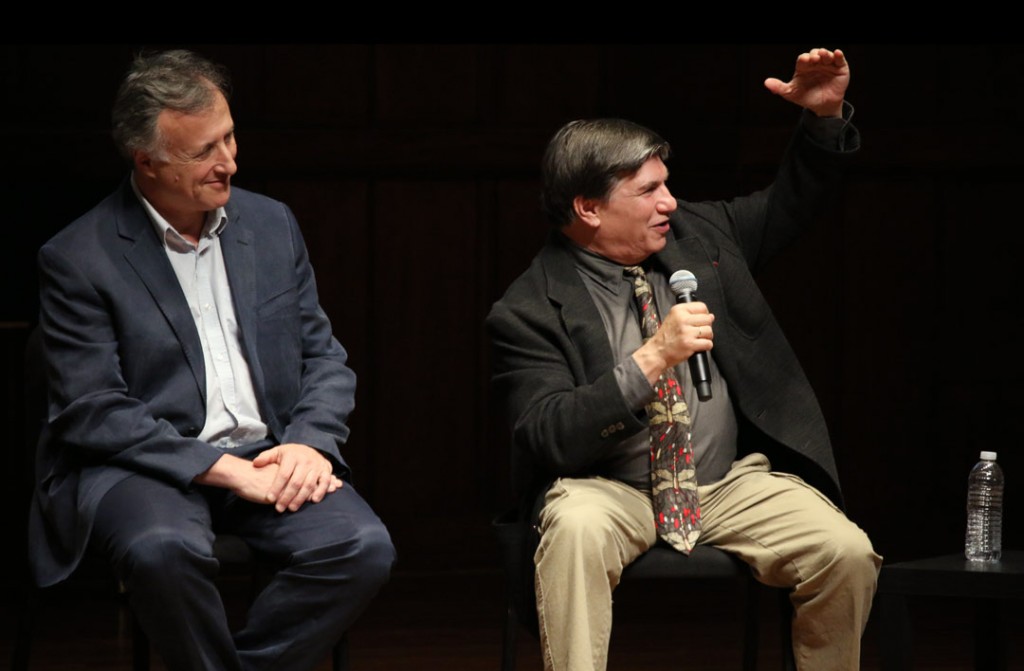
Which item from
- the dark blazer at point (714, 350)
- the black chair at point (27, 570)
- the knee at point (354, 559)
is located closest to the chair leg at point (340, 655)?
the black chair at point (27, 570)

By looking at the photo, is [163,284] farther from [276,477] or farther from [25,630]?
[25,630]

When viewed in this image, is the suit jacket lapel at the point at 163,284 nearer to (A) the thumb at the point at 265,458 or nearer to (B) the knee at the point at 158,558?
(A) the thumb at the point at 265,458

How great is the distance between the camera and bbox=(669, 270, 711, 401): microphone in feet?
9.87

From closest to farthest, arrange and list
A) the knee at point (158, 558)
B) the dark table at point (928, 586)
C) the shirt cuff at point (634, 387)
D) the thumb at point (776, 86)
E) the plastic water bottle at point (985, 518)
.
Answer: the knee at point (158, 558) → the dark table at point (928, 586) → the shirt cuff at point (634, 387) → the plastic water bottle at point (985, 518) → the thumb at point (776, 86)

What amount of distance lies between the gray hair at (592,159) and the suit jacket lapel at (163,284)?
0.84 metres

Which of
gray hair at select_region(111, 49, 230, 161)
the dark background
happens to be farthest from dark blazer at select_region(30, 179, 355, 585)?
the dark background

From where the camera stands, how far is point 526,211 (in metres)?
5.42

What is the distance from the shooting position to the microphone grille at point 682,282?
3.15 m

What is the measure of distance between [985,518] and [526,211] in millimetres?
2501

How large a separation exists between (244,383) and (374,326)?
2144 mm

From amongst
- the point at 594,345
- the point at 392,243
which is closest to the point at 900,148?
the point at 392,243

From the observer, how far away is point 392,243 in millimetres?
5355

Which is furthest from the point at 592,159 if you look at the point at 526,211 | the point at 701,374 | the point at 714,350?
the point at 526,211

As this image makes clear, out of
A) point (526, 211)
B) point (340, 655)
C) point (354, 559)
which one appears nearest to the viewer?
point (354, 559)
